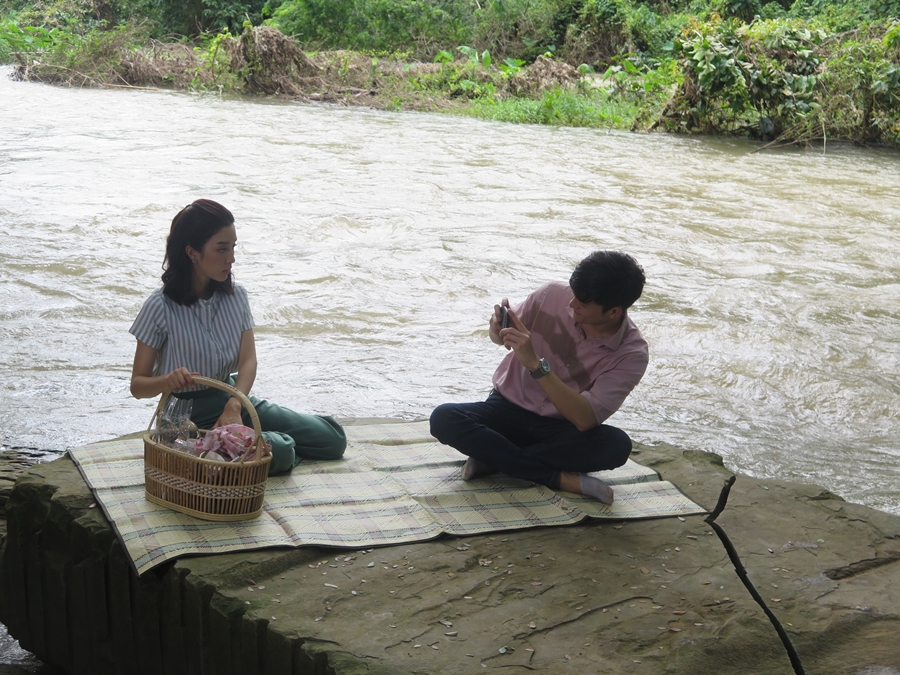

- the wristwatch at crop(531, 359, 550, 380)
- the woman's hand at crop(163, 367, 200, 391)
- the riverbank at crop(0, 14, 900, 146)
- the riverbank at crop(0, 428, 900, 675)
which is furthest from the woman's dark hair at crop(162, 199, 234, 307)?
the riverbank at crop(0, 14, 900, 146)

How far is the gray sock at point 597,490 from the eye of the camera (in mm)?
3006

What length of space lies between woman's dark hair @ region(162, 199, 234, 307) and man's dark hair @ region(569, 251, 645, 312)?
1050mm

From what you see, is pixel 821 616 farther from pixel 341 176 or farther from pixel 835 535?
pixel 341 176

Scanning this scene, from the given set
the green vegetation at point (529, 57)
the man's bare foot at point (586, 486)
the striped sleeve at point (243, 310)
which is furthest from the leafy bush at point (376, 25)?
the man's bare foot at point (586, 486)

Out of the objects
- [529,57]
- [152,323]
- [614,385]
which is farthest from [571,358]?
[529,57]

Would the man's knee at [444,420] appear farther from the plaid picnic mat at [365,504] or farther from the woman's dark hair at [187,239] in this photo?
the woman's dark hair at [187,239]

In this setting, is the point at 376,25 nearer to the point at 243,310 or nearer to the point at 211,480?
the point at 243,310

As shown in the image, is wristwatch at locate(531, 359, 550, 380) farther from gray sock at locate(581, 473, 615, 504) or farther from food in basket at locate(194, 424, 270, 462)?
food in basket at locate(194, 424, 270, 462)

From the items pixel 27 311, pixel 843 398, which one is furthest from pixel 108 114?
pixel 843 398

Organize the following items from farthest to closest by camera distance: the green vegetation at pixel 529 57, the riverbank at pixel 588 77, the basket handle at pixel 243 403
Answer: the green vegetation at pixel 529 57, the riverbank at pixel 588 77, the basket handle at pixel 243 403

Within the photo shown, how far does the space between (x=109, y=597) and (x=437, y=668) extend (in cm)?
105

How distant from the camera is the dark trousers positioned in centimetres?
302

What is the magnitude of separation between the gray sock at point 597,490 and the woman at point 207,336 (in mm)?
838

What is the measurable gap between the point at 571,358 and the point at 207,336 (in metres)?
1.15
